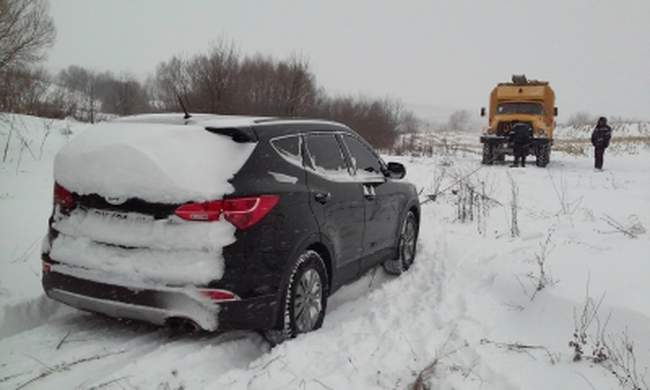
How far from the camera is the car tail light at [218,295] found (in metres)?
3.35

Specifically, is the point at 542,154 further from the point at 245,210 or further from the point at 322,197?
the point at 245,210

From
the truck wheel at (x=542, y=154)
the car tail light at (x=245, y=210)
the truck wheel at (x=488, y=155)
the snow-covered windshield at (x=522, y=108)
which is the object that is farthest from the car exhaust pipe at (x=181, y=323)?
the snow-covered windshield at (x=522, y=108)

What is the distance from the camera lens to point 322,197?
420 centimetres

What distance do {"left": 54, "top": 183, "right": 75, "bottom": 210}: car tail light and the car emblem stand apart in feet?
1.27

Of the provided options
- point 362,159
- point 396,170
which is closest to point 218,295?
point 362,159

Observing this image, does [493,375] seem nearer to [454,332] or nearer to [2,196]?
[454,332]

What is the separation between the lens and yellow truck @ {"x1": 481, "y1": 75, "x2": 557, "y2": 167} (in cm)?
2105

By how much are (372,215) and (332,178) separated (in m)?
0.90

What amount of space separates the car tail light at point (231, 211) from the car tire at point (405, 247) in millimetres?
2858

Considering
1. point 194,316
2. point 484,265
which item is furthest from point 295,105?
point 194,316

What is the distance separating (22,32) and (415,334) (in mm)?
18974

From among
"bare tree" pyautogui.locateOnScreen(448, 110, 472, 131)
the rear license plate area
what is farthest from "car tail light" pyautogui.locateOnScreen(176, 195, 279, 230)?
"bare tree" pyautogui.locateOnScreen(448, 110, 472, 131)

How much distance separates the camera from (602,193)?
36.2 feet

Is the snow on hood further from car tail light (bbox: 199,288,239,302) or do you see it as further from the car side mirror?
the car side mirror
